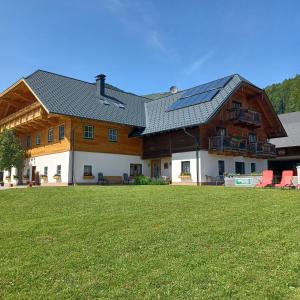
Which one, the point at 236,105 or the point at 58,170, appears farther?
the point at 236,105

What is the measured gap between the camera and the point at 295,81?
9194 cm

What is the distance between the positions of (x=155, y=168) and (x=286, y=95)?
6977cm

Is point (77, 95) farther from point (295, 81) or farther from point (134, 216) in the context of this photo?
point (295, 81)

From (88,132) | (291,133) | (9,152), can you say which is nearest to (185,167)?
(88,132)

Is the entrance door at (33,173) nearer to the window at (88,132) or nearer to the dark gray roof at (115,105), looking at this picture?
the window at (88,132)

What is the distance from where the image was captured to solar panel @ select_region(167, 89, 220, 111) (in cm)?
2681

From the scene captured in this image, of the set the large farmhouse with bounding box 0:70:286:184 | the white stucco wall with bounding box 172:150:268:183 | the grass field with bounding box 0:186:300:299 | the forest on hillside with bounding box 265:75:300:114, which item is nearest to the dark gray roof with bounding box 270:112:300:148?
the large farmhouse with bounding box 0:70:286:184

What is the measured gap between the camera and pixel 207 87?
96.1 feet

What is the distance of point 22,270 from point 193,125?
19.9 m

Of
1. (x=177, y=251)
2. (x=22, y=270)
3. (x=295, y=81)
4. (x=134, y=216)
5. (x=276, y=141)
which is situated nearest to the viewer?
(x=22, y=270)

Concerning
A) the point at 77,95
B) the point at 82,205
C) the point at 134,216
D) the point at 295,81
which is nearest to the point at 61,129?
the point at 77,95

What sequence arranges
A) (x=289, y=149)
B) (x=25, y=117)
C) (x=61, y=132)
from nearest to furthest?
(x=61, y=132)
(x=25, y=117)
(x=289, y=149)

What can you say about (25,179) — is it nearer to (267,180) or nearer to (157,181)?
(157,181)

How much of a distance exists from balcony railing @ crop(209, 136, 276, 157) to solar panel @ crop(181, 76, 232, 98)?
4.37 meters
